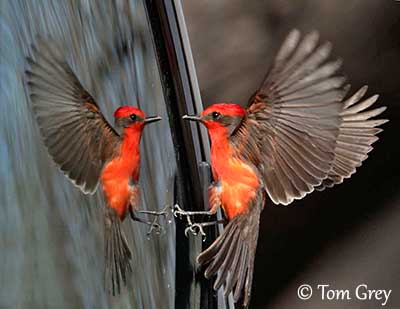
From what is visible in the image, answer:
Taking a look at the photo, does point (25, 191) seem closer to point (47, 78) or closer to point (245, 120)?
point (47, 78)

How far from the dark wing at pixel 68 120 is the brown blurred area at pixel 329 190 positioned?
64 centimetres

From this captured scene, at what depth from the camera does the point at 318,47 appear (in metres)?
0.99

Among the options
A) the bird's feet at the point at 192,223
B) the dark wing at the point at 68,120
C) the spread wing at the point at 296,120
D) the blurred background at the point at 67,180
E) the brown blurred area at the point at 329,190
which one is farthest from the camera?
the brown blurred area at the point at 329,190

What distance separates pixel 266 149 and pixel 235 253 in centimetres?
13

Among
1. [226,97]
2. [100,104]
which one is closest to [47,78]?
[100,104]

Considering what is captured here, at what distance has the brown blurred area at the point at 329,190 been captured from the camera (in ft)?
5.35

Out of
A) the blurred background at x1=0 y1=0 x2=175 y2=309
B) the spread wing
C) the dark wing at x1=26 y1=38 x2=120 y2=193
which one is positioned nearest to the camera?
the blurred background at x1=0 y1=0 x2=175 y2=309

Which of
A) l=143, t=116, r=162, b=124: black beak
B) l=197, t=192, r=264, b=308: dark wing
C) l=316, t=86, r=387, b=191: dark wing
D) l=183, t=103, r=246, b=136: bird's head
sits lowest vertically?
l=197, t=192, r=264, b=308: dark wing

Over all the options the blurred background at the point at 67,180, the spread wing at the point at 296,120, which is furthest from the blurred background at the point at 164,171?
the spread wing at the point at 296,120

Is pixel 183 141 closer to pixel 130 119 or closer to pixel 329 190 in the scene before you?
pixel 130 119

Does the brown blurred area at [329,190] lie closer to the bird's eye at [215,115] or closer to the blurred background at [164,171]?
the blurred background at [164,171]

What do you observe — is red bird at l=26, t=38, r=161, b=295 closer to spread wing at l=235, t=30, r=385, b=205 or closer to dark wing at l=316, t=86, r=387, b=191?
spread wing at l=235, t=30, r=385, b=205

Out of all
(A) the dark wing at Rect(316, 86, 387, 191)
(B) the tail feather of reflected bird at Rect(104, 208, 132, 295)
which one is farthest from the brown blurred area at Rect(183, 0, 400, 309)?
(B) the tail feather of reflected bird at Rect(104, 208, 132, 295)

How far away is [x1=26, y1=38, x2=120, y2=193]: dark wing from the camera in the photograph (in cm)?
88
